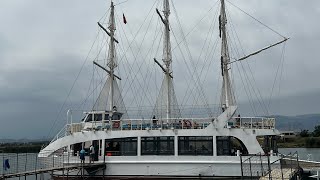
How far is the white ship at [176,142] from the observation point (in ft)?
83.6

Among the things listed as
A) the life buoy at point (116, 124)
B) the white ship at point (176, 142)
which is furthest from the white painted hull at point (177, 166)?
the life buoy at point (116, 124)

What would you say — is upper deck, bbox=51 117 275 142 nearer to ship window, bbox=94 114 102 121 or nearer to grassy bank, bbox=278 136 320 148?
ship window, bbox=94 114 102 121

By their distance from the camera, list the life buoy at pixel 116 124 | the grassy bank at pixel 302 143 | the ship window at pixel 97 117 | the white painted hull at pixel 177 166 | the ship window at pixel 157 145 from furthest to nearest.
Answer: the grassy bank at pixel 302 143
the ship window at pixel 97 117
the life buoy at pixel 116 124
the ship window at pixel 157 145
the white painted hull at pixel 177 166

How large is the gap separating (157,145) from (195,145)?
2450mm

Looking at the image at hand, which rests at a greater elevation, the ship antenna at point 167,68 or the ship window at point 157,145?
the ship antenna at point 167,68

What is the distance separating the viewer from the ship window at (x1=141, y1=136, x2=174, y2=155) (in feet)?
86.0

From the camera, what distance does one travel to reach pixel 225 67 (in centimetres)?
2859

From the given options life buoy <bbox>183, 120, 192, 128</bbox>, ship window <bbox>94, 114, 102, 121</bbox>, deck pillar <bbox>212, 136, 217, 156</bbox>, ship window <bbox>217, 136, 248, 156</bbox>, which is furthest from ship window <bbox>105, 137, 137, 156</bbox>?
ship window <bbox>217, 136, 248, 156</bbox>

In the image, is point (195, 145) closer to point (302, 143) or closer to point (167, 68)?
point (167, 68)

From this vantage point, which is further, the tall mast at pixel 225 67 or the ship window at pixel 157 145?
the tall mast at pixel 225 67

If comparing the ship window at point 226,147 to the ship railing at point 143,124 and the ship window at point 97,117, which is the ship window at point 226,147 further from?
the ship window at point 97,117

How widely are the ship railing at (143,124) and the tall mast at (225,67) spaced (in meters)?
2.26

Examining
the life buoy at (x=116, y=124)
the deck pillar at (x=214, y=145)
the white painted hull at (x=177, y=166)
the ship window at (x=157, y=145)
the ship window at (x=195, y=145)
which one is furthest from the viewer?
the life buoy at (x=116, y=124)

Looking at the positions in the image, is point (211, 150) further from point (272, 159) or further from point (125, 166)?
point (125, 166)
